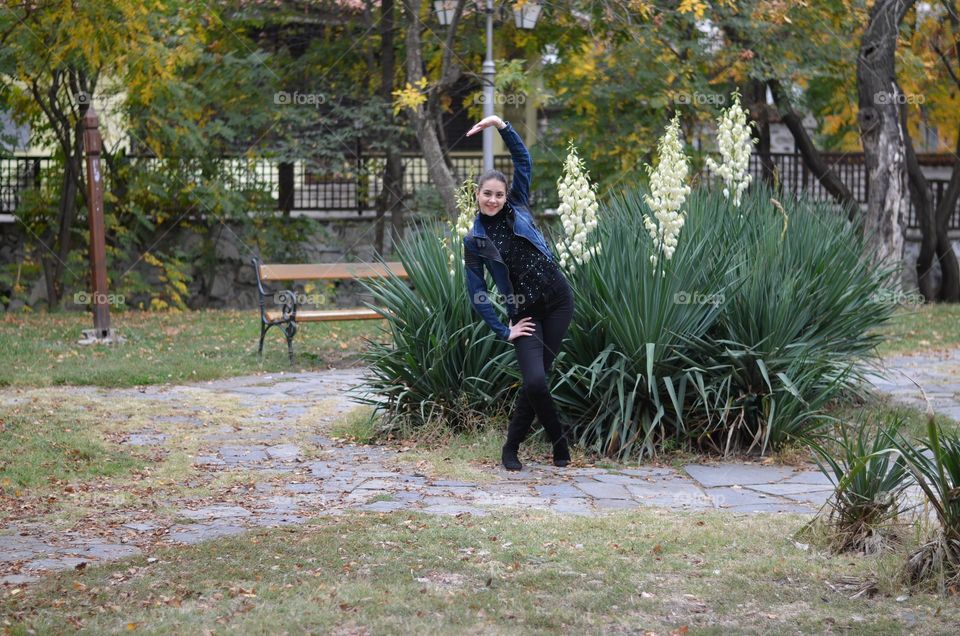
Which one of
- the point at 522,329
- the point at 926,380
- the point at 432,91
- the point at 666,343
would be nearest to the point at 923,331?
the point at 926,380

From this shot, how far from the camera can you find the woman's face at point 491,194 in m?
6.57

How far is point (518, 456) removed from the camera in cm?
721

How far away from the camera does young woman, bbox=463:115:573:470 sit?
666 centimetres

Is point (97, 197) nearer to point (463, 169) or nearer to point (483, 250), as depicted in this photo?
point (483, 250)

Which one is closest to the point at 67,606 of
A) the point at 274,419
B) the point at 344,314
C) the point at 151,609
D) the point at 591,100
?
the point at 151,609

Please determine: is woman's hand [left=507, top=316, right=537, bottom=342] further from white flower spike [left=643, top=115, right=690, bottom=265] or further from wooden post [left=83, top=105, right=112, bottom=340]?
wooden post [left=83, top=105, right=112, bottom=340]

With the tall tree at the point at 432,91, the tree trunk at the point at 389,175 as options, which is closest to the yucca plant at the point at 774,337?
the tall tree at the point at 432,91

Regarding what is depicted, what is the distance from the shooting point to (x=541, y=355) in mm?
6746

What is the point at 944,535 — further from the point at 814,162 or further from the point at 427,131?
the point at 814,162

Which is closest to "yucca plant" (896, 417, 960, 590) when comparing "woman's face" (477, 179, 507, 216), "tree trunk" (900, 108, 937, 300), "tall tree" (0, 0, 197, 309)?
"woman's face" (477, 179, 507, 216)

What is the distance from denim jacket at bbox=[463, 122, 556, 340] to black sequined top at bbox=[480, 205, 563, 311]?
3cm

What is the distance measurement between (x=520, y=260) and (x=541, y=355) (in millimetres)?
533

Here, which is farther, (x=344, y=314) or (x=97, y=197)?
(x=97, y=197)

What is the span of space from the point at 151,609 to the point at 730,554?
2286mm
